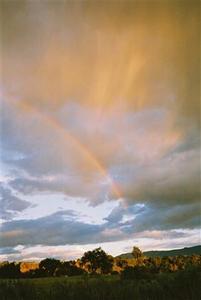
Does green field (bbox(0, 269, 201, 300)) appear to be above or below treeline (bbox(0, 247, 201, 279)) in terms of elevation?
below

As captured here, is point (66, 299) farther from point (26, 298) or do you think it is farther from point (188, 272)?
point (188, 272)

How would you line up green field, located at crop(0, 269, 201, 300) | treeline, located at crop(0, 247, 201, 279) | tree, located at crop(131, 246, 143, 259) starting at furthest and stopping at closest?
tree, located at crop(131, 246, 143, 259), treeline, located at crop(0, 247, 201, 279), green field, located at crop(0, 269, 201, 300)

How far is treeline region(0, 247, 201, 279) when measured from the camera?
30.1 ft

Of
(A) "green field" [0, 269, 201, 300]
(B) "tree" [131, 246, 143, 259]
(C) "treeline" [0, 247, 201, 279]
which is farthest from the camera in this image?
(B) "tree" [131, 246, 143, 259]

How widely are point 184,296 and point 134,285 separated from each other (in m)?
0.94

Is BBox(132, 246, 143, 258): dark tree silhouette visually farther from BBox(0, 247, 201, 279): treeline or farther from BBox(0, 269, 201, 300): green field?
BBox(0, 269, 201, 300): green field

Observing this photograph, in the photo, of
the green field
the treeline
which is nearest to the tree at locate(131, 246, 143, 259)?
the treeline

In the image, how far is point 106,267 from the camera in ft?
102

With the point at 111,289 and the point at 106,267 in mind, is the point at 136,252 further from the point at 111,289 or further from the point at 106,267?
the point at 111,289

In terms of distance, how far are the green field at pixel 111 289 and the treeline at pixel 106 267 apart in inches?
19.1

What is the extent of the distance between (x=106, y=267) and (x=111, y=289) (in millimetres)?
23844

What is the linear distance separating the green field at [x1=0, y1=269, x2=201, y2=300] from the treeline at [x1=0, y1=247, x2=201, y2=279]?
48cm

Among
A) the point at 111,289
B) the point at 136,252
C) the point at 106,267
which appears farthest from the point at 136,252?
the point at 111,289

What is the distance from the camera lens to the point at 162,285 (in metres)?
8.03
